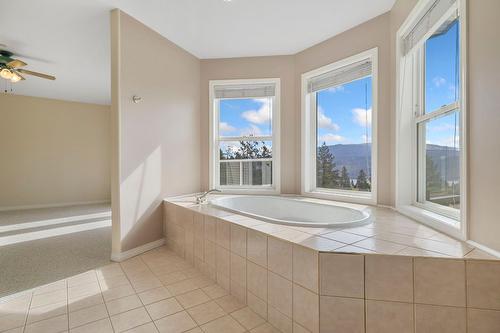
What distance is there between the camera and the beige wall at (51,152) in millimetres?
5020

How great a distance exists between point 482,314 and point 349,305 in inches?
22.2

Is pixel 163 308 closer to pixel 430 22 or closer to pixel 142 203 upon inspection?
pixel 142 203

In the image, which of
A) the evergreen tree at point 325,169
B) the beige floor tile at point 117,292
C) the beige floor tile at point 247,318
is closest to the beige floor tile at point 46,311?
the beige floor tile at point 117,292

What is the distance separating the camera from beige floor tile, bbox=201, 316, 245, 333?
1516 millimetres

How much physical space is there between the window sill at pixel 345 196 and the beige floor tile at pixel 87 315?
2.36 metres

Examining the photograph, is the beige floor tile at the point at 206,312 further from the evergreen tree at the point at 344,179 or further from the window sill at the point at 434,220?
the evergreen tree at the point at 344,179

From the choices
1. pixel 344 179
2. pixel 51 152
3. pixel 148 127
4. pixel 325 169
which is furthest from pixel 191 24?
pixel 51 152

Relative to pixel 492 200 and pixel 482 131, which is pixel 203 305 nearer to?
pixel 492 200

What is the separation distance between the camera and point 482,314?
1.12 meters

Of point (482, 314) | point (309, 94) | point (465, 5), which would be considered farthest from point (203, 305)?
point (309, 94)

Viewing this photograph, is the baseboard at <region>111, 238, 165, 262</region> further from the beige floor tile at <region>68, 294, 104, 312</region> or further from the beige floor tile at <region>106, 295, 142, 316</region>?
the beige floor tile at <region>106, 295, 142, 316</region>

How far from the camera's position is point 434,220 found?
169 centimetres

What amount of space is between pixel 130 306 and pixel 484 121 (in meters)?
2.41

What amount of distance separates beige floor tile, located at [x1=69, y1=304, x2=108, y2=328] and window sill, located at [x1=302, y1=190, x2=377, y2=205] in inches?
92.7
